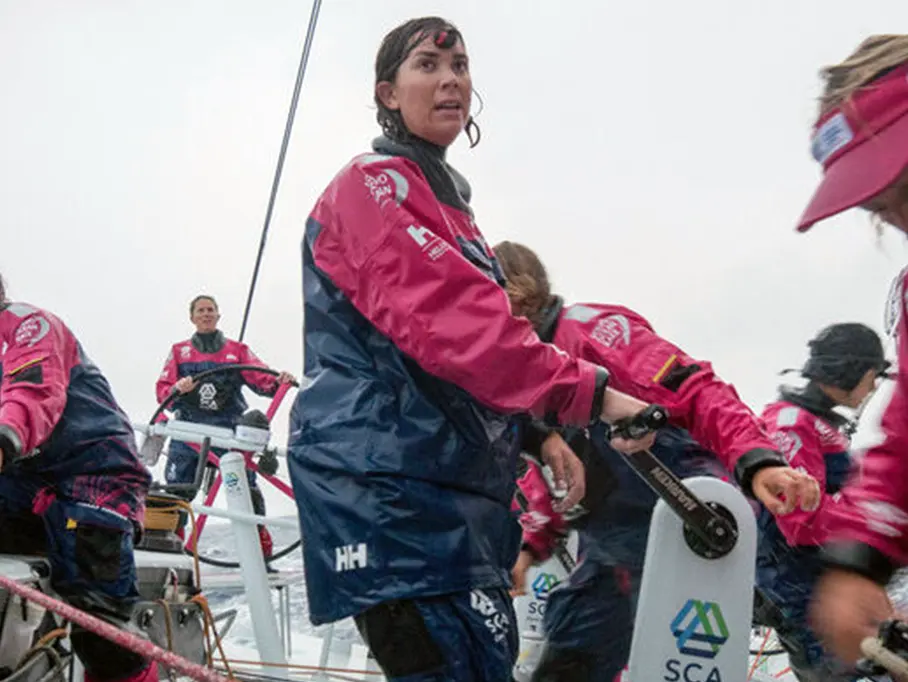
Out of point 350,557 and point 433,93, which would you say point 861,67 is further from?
point 350,557

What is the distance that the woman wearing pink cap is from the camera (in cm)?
114

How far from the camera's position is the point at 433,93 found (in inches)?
69.6

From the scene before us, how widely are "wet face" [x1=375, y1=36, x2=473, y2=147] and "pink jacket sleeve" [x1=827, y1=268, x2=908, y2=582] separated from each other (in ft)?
2.68

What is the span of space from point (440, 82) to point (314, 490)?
0.76 meters

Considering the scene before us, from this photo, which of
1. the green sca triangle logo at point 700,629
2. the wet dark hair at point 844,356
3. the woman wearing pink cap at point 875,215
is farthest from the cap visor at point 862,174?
the wet dark hair at point 844,356

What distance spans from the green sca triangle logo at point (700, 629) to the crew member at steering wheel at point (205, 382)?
427 centimetres

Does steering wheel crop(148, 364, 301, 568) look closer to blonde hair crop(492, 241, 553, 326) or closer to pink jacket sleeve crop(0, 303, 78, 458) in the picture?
pink jacket sleeve crop(0, 303, 78, 458)

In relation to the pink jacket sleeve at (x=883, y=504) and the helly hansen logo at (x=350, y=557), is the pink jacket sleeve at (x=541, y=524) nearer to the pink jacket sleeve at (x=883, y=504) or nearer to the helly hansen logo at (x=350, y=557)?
the helly hansen logo at (x=350, y=557)

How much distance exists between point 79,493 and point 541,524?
1.38 meters

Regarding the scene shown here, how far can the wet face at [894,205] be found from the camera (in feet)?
3.96

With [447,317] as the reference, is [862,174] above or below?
Answer: above

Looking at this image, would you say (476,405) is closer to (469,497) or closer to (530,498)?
(469,497)

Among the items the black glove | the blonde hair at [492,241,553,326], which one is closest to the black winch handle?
the blonde hair at [492,241,553,326]

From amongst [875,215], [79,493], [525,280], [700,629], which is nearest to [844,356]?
[525,280]
